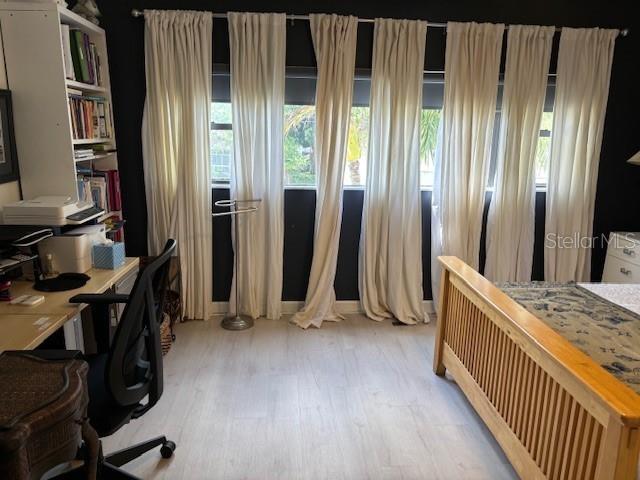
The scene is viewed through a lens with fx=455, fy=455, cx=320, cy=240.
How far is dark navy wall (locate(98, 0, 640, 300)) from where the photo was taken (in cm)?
332

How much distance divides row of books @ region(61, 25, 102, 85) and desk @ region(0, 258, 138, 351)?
1.25 meters

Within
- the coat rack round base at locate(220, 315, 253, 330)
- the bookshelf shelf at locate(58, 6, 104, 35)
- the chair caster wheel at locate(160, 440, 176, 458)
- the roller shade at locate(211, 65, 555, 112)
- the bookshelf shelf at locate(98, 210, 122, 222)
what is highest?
the bookshelf shelf at locate(58, 6, 104, 35)

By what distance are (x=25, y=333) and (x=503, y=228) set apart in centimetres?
326

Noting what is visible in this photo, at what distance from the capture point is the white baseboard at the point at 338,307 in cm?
377

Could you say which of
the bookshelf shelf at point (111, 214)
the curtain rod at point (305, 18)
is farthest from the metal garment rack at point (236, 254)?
the curtain rod at point (305, 18)

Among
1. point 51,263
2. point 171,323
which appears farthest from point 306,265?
point 51,263

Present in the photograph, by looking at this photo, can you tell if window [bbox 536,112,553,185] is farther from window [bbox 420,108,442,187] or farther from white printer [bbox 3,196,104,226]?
white printer [bbox 3,196,104,226]

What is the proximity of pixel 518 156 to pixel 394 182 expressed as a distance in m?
0.99

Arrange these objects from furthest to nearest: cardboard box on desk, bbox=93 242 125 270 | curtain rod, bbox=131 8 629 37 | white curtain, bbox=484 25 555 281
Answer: white curtain, bbox=484 25 555 281 < curtain rod, bbox=131 8 629 37 < cardboard box on desk, bbox=93 242 125 270

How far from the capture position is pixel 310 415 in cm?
244

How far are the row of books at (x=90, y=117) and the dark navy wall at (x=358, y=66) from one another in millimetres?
208

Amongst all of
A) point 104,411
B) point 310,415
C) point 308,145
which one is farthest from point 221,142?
point 104,411

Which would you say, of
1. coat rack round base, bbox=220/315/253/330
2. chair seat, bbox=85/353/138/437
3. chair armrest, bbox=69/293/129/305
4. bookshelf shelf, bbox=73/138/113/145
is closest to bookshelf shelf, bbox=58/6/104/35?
bookshelf shelf, bbox=73/138/113/145

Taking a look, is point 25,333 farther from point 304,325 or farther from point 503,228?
point 503,228
